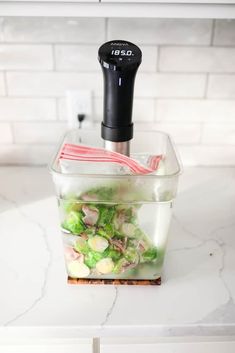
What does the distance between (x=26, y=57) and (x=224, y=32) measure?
50 centimetres

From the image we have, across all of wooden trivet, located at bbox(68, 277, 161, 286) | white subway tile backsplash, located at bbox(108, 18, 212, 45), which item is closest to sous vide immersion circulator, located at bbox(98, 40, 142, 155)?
wooden trivet, located at bbox(68, 277, 161, 286)

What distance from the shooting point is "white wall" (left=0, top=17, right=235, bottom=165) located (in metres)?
0.90

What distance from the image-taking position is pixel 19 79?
3.11ft

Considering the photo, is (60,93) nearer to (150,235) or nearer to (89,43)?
(89,43)

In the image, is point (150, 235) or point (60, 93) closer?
point (150, 235)

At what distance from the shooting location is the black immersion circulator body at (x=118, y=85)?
560 mm

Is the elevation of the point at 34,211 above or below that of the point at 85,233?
below

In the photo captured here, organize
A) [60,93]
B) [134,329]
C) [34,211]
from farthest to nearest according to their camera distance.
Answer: [60,93] < [34,211] < [134,329]

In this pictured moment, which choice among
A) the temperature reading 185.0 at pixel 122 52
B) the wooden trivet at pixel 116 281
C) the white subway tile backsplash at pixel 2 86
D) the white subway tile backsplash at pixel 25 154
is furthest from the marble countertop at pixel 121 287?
the temperature reading 185.0 at pixel 122 52

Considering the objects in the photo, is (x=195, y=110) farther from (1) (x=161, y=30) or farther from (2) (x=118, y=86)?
(2) (x=118, y=86)

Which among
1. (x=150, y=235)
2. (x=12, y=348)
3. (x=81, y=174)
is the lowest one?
(x=12, y=348)

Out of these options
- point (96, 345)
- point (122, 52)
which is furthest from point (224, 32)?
point (96, 345)

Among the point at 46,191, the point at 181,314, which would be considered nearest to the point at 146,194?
the point at 181,314

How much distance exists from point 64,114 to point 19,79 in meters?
0.15
